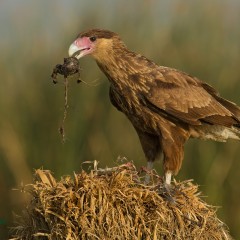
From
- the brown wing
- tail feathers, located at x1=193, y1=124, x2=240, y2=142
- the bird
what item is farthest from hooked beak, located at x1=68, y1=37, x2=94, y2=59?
tail feathers, located at x1=193, y1=124, x2=240, y2=142

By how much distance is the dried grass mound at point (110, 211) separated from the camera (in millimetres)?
3795

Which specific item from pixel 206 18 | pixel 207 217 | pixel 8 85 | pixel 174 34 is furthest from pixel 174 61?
pixel 207 217

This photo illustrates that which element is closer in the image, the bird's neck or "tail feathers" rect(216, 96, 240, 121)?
the bird's neck

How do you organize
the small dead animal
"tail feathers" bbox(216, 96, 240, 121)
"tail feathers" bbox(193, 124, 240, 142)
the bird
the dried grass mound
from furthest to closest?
"tail feathers" bbox(216, 96, 240, 121)
"tail feathers" bbox(193, 124, 240, 142)
the bird
the small dead animal
the dried grass mound

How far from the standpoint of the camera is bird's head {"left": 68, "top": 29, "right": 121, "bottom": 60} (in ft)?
17.8

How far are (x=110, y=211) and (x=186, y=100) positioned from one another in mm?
2320

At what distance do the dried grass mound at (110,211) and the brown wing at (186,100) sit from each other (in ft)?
5.26

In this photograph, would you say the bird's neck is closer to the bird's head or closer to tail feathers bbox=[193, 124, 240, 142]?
the bird's head

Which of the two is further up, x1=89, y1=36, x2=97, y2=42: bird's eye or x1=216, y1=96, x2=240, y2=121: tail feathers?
x1=89, y1=36, x2=97, y2=42: bird's eye

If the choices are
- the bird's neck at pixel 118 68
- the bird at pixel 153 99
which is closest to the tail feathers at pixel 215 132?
the bird at pixel 153 99

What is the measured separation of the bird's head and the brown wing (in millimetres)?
523

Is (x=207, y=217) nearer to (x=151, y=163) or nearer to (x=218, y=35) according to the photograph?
(x=151, y=163)

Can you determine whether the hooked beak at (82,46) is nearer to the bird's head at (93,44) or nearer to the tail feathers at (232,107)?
the bird's head at (93,44)

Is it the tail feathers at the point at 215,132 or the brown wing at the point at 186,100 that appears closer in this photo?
the brown wing at the point at 186,100
